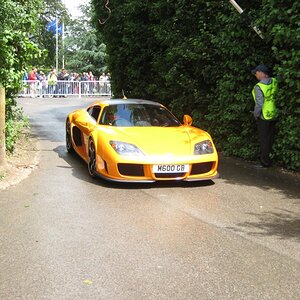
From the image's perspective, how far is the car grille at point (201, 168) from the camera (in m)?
Answer: 7.52

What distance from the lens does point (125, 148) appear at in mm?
7414

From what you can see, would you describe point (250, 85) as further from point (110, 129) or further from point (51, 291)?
point (51, 291)

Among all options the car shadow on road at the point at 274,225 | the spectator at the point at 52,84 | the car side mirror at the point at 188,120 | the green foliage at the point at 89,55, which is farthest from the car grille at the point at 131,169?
the green foliage at the point at 89,55

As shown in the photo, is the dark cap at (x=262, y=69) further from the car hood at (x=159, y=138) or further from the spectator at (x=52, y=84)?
the spectator at (x=52, y=84)

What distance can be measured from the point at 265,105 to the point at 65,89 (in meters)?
24.0

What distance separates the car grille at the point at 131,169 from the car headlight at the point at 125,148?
0.61 ft

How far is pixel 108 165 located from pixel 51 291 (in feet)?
12.2

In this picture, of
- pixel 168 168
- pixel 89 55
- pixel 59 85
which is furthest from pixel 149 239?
pixel 89 55

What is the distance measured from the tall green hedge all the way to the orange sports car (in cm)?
163

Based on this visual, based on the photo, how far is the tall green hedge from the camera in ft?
27.1

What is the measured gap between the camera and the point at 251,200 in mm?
6797

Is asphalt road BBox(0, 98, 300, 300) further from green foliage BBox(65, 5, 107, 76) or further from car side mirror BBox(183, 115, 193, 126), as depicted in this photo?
green foliage BBox(65, 5, 107, 76)

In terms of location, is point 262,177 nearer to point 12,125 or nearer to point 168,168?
point 168,168

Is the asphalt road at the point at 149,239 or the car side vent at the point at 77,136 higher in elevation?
the car side vent at the point at 77,136
